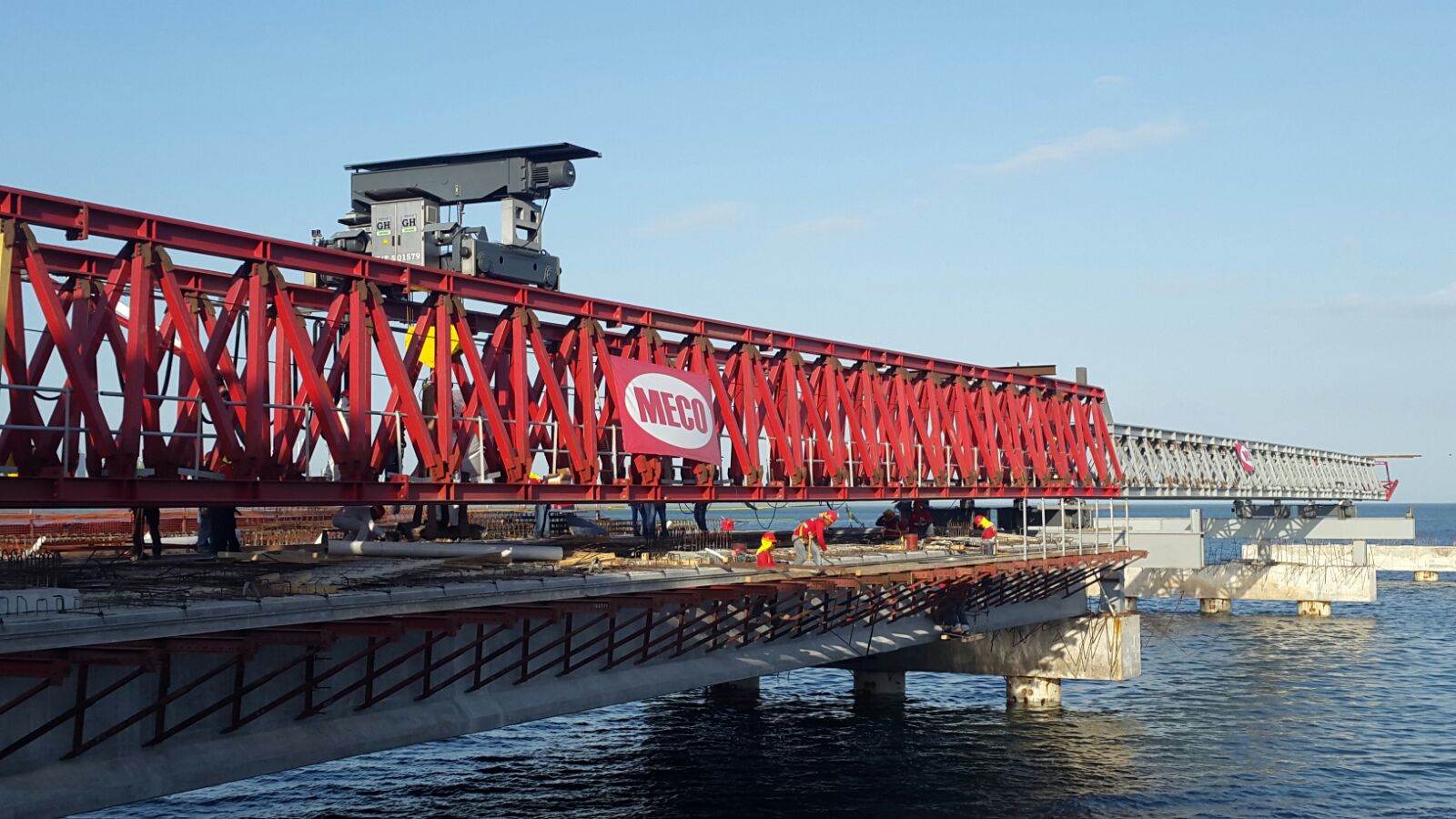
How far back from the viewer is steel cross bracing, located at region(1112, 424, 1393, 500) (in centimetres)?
9094

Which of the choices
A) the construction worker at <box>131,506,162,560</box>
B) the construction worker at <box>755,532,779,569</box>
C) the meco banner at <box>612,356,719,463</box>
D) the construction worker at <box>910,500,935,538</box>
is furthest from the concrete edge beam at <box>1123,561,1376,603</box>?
the construction worker at <box>131,506,162,560</box>

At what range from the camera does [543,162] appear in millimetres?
45219

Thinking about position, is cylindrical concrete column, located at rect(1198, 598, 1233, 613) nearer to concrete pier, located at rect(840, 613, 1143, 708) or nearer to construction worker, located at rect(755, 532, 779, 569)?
concrete pier, located at rect(840, 613, 1143, 708)

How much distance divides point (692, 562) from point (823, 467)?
54.2 ft

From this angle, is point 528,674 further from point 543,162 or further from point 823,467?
point 823,467

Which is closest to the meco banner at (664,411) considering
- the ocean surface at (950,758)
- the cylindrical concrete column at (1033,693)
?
the ocean surface at (950,758)

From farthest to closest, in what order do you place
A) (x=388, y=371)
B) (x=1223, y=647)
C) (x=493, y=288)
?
1. (x=1223, y=647)
2. (x=493, y=288)
3. (x=388, y=371)

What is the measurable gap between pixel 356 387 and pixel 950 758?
2822 centimetres

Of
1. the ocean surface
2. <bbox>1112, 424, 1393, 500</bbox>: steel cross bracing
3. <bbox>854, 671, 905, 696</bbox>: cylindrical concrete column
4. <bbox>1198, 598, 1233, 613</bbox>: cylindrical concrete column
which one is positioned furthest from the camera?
<bbox>1198, 598, 1233, 613</bbox>: cylindrical concrete column

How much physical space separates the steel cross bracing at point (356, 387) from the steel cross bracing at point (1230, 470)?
37.1 meters

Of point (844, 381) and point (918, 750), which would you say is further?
point (844, 381)

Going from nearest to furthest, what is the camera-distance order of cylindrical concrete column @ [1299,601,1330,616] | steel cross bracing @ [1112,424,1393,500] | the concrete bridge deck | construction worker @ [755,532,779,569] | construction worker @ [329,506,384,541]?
the concrete bridge deck
construction worker @ [755,532,779,569]
construction worker @ [329,506,384,541]
steel cross bracing @ [1112,424,1393,500]
cylindrical concrete column @ [1299,601,1330,616]

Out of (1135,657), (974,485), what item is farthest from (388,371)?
(1135,657)

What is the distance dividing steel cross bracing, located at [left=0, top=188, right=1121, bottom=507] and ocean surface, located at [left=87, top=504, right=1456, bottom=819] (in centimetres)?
1010
